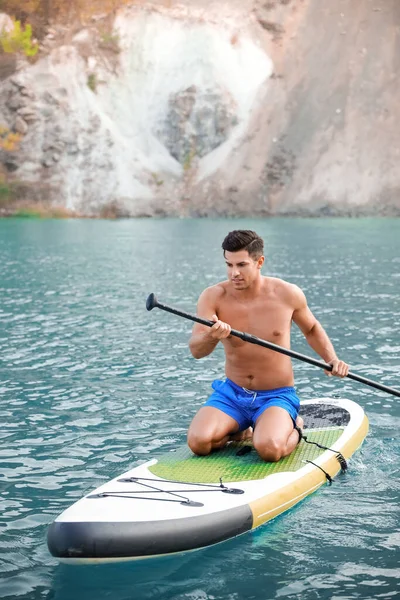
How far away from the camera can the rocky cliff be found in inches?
2963

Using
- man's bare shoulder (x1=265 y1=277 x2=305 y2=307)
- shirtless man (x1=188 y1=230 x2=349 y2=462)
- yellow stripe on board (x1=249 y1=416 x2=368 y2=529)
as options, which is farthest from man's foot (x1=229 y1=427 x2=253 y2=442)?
man's bare shoulder (x1=265 y1=277 x2=305 y2=307)

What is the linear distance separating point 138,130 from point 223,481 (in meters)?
79.0

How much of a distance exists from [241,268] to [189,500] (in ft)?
7.58

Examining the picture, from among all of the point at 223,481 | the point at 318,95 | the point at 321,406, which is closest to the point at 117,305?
the point at 321,406

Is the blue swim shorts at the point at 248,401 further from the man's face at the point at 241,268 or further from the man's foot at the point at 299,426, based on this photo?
the man's face at the point at 241,268

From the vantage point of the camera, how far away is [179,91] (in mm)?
86312

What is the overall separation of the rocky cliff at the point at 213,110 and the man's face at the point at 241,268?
66.0 metres

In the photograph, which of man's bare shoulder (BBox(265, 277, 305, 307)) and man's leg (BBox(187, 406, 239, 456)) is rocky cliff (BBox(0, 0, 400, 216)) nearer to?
man's bare shoulder (BBox(265, 277, 305, 307))

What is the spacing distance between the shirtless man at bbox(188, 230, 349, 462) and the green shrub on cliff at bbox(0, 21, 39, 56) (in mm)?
76043

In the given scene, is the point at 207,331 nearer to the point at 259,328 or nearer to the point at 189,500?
the point at 259,328

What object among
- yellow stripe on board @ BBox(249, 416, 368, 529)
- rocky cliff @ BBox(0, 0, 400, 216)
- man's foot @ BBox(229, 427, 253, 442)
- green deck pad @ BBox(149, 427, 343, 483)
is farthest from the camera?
rocky cliff @ BBox(0, 0, 400, 216)

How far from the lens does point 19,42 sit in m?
79.0

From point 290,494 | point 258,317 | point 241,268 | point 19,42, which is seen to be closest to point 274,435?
point 290,494

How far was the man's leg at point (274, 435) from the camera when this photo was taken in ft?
25.3
